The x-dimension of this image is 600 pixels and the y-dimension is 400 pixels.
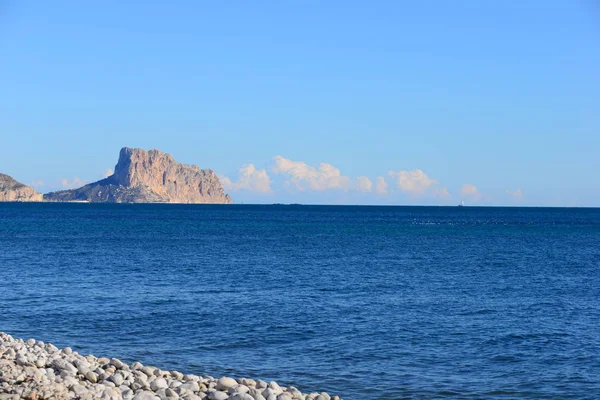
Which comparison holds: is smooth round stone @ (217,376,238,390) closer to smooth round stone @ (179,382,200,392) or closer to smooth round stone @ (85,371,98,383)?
smooth round stone @ (179,382,200,392)

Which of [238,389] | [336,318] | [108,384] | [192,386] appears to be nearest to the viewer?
[238,389]

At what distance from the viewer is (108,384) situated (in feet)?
57.4

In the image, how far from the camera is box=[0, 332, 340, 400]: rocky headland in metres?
16.0

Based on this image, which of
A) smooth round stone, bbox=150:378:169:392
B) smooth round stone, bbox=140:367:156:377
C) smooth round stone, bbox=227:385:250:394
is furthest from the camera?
smooth round stone, bbox=140:367:156:377

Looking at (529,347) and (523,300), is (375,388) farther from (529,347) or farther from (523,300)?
(523,300)

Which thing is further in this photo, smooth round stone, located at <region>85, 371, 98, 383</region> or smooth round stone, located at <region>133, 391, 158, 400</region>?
smooth round stone, located at <region>85, 371, 98, 383</region>

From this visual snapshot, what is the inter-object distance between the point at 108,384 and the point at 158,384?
1149 millimetres

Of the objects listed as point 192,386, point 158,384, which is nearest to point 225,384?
point 192,386

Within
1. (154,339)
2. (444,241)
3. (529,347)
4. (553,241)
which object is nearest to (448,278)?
(529,347)

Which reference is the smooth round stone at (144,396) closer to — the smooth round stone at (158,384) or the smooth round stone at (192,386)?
the smooth round stone at (158,384)

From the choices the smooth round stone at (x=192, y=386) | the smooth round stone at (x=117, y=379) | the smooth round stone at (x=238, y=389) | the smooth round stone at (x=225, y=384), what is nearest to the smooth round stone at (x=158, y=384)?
the smooth round stone at (x=192, y=386)

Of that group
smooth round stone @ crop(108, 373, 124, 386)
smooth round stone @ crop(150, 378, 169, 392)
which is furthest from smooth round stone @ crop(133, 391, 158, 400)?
smooth round stone @ crop(108, 373, 124, 386)

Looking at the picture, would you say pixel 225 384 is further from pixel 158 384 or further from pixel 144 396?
pixel 144 396

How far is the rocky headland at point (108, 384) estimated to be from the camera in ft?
52.6
